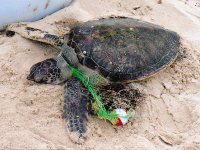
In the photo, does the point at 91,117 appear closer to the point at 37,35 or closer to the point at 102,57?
the point at 102,57

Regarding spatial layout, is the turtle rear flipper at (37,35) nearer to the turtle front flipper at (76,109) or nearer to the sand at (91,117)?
the sand at (91,117)

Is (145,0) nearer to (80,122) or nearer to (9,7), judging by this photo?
(9,7)

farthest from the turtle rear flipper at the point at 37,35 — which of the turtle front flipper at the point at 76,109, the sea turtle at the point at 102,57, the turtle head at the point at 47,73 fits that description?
the turtle front flipper at the point at 76,109

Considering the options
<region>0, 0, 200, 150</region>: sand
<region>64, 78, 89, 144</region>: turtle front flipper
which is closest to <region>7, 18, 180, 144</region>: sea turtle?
<region>64, 78, 89, 144</region>: turtle front flipper

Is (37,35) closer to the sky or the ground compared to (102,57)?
closer to the ground

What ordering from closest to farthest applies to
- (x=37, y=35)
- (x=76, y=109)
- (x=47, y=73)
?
(x=76, y=109) < (x=47, y=73) < (x=37, y=35)

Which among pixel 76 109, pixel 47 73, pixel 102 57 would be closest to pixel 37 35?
pixel 47 73

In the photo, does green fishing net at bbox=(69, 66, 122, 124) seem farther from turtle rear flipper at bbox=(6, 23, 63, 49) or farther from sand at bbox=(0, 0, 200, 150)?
turtle rear flipper at bbox=(6, 23, 63, 49)
